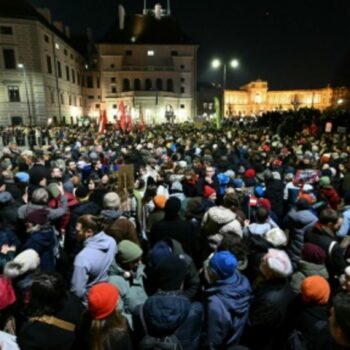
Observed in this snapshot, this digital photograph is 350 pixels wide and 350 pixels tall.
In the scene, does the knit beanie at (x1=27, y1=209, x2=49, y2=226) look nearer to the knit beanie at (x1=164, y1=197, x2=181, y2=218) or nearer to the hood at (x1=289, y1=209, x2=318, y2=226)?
the knit beanie at (x1=164, y1=197, x2=181, y2=218)

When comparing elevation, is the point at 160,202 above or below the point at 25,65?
below

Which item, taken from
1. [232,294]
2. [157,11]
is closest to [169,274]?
[232,294]

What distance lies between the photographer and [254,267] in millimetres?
3914

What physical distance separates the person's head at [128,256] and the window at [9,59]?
136 ft

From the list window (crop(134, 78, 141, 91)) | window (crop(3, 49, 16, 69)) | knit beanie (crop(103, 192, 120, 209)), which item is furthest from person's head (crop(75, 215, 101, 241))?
window (crop(134, 78, 141, 91))

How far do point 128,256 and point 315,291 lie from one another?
6.29 ft

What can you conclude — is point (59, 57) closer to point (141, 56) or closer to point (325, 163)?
point (141, 56)

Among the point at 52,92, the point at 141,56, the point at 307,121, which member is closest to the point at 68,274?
the point at 307,121

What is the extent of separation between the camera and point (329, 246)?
405cm

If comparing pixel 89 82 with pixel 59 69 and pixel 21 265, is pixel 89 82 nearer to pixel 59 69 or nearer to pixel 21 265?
pixel 59 69

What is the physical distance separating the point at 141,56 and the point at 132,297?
59756 millimetres

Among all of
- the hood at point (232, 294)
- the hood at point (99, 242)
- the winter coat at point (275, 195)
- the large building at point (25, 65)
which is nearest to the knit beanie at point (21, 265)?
the hood at point (99, 242)

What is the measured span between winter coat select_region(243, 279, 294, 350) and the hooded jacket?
1659mm

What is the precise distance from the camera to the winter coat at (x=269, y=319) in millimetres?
2820
